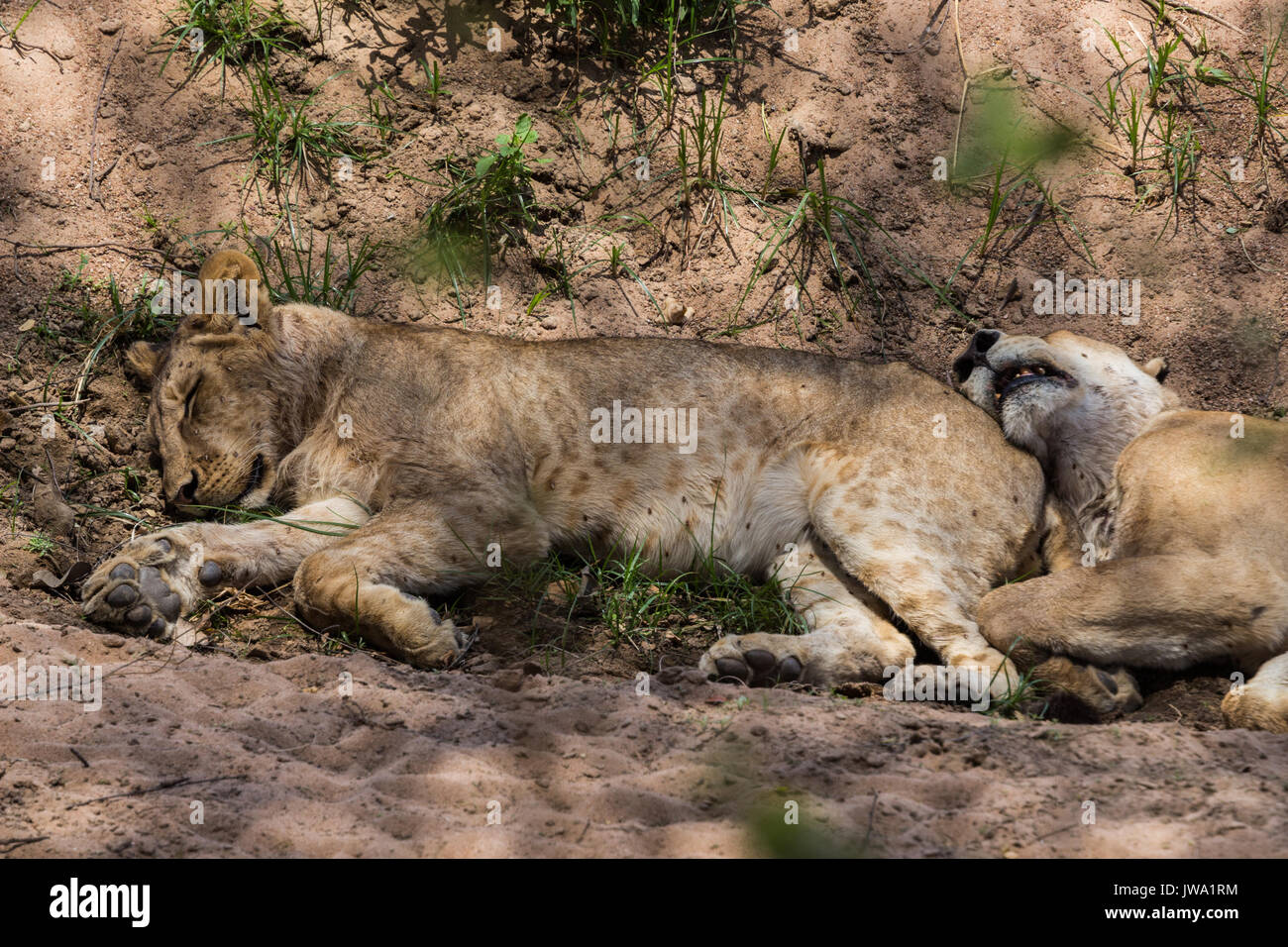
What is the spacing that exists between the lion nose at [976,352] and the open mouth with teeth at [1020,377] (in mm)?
139

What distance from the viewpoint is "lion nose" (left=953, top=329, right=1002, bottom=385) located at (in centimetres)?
566

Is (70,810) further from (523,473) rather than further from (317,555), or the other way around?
(523,473)

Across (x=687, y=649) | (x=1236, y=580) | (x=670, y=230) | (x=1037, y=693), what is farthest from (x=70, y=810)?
(x=670, y=230)

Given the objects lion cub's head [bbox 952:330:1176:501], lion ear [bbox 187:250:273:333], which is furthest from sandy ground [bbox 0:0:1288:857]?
lion cub's head [bbox 952:330:1176:501]

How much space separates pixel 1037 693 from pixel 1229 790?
3.50ft

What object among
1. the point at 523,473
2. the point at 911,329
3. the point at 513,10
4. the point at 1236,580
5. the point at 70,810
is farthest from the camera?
the point at 513,10

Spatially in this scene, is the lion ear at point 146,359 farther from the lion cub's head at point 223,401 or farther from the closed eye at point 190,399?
the closed eye at point 190,399

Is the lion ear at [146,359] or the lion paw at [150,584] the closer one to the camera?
the lion paw at [150,584]

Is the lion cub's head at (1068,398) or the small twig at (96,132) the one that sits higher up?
the small twig at (96,132)

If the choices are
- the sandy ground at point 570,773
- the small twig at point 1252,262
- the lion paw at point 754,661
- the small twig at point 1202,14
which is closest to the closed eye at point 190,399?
the sandy ground at point 570,773

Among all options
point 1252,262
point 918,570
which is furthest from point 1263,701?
point 1252,262

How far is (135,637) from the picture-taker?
457cm

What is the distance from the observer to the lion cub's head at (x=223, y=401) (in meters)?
5.40

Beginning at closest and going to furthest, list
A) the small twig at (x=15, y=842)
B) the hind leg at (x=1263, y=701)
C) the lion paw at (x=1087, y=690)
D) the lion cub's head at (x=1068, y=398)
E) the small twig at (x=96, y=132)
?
1. the small twig at (x=15, y=842)
2. the hind leg at (x=1263, y=701)
3. the lion paw at (x=1087, y=690)
4. the lion cub's head at (x=1068, y=398)
5. the small twig at (x=96, y=132)
